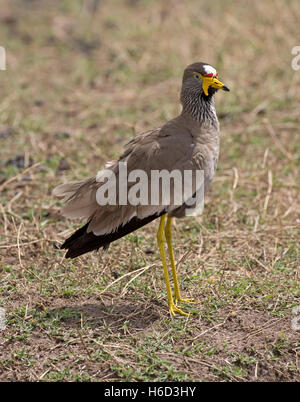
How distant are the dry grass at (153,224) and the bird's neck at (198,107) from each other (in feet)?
3.25

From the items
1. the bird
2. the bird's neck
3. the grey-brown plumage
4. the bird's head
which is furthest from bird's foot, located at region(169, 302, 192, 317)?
the bird's head

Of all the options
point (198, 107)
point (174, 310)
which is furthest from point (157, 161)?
point (174, 310)

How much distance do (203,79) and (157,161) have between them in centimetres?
80

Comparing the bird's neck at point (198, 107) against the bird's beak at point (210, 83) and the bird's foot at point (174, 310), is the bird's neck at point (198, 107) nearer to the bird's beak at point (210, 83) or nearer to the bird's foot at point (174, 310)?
the bird's beak at point (210, 83)

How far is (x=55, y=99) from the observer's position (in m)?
8.14

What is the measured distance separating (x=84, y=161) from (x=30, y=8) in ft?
17.8

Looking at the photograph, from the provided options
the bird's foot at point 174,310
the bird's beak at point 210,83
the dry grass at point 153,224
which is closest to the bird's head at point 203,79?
the bird's beak at point 210,83

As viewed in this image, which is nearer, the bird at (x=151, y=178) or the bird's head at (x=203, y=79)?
the bird at (x=151, y=178)

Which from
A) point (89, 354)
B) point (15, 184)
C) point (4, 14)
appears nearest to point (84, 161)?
point (15, 184)

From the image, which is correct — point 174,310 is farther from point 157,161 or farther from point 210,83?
point 210,83

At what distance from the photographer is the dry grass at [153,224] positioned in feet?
12.4

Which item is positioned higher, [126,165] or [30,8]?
[30,8]

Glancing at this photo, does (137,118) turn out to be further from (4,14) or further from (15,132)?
(4,14)

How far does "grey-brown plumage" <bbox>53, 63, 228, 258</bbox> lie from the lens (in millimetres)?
4105
